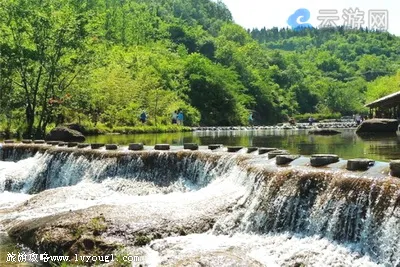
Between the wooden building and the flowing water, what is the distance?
77.1 feet

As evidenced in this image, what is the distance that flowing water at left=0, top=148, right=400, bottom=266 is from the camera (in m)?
9.42

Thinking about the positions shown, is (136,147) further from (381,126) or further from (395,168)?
(381,126)

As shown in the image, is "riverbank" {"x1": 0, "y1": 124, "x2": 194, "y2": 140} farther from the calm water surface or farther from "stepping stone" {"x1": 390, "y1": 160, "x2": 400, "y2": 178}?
"stepping stone" {"x1": 390, "y1": 160, "x2": 400, "y2": 178}

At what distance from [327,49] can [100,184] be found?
176 m

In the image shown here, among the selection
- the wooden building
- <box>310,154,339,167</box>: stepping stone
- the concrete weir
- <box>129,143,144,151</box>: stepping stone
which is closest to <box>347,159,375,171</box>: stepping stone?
the concrete weir

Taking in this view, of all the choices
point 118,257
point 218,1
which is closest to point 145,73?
point 118,257

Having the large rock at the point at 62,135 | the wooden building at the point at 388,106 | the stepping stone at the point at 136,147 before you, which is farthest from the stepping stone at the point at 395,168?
the wooden building at the point at 388,106

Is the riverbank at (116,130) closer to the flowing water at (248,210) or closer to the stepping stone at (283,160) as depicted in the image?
the flowing water at (248,210)

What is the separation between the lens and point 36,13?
101 ft

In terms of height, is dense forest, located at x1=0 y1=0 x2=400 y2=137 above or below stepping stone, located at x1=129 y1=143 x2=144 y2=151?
above

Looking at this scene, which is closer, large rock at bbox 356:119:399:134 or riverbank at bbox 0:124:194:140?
riverbank at bbox 0:124:194:140

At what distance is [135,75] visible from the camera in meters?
→ 50.0

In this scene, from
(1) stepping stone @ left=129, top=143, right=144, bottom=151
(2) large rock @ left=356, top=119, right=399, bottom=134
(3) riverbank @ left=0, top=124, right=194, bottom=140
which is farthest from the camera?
(2) large rock @ left=356, top=119, right=399, bottom=134

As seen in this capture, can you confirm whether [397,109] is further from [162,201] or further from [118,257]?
[118,257]
